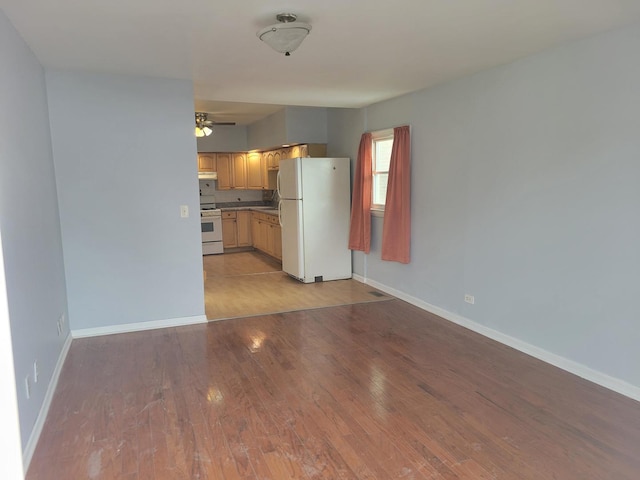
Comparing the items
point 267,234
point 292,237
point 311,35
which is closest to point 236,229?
point 267,234

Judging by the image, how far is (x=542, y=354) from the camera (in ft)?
11.5

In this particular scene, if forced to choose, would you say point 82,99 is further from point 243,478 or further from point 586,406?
point 586,406

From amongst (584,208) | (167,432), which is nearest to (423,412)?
(167,432)

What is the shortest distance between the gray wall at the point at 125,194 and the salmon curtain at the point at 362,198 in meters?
2.33

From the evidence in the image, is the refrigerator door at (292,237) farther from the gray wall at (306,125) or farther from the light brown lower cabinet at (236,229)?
the light brown lower cabinet at (236,229)

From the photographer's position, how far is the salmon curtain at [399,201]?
492cm

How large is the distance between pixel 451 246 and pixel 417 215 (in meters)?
0.64

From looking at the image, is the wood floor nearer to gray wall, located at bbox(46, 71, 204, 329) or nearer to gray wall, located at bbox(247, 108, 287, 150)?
gray wall, located at bbox(46, 71, 204, 329)

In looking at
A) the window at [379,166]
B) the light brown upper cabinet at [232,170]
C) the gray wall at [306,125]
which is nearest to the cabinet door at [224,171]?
the light brown upper cabinet at [232,170]

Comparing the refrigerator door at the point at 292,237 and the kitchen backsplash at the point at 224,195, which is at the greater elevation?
the kitchen backsplash at the point at 224,195

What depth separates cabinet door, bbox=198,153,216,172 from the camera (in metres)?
8.81

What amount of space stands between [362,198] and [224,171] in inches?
166

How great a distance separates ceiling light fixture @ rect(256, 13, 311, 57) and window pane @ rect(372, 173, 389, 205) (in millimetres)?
3140

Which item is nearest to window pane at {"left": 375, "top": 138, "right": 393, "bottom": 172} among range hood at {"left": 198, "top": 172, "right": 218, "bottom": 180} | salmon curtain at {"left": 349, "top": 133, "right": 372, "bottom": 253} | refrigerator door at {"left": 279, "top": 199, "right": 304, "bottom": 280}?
salmon curtain at {"left": 349, "top": 133, "right": 372, "bottom": 253}
